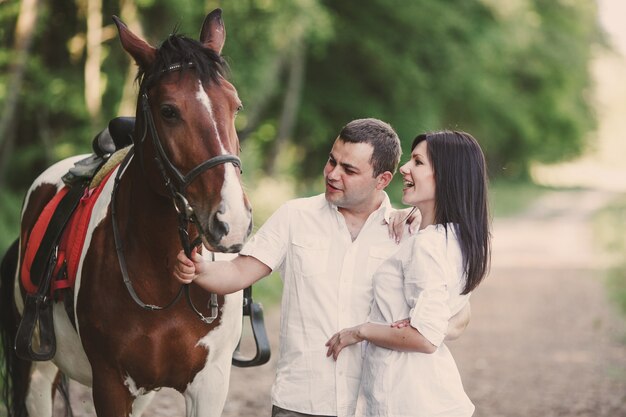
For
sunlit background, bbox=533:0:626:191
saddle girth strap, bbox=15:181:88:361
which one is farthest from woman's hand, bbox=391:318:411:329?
sunlit background, bbox=533:0:626:191

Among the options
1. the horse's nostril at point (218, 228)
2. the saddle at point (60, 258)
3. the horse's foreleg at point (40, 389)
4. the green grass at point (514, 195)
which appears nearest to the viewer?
the horse's nostril at point (218, 228)

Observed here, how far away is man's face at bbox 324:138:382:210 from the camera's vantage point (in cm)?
315

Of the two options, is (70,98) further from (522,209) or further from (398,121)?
(522,209)

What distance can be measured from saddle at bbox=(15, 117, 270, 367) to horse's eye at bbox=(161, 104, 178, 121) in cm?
92

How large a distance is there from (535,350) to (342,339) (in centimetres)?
743

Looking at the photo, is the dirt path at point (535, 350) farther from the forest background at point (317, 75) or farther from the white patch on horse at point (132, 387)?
the white patch on horse at point (132, 387)

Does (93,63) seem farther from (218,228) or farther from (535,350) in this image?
(218,228)

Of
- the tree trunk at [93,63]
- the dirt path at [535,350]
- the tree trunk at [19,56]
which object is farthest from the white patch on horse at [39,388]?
the tree trunk at [93,63]

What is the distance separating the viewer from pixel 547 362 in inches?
367

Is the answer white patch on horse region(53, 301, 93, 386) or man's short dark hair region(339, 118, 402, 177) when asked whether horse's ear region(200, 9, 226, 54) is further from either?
white patch on horse region(53, 301, 93, 386)

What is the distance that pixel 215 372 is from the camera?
11.8 ft

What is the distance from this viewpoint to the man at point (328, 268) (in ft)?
10.4

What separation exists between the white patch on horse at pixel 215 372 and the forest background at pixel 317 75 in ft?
3.50

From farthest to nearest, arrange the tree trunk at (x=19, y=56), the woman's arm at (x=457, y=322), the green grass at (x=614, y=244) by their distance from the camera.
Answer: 1. the green grass at (x=614, y=244)
2. the tree trunk at (x=19, y=56)
3. the woman's arm at (x=457, y=322)
